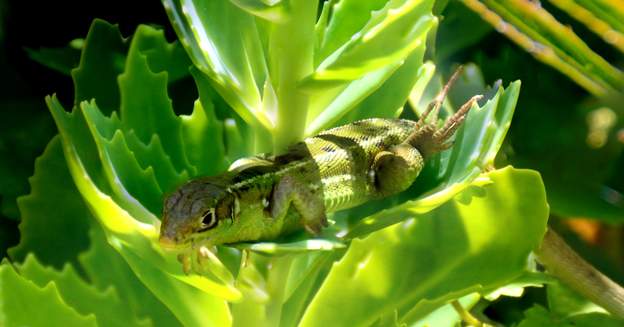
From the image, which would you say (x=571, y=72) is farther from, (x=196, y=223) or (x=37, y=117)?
(x=37, y=117)

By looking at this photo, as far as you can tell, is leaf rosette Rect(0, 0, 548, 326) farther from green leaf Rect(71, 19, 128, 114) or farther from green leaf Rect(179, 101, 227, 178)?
green leaf Rect(71, 19, 128, 114)

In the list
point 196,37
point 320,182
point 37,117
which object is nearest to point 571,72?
point 320,182

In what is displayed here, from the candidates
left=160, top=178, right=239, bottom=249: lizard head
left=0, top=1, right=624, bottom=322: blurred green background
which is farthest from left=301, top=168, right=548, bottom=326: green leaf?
left=0, top=1, right=624, bottom=322: blurred green background

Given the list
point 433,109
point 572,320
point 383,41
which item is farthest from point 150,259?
point 572,320

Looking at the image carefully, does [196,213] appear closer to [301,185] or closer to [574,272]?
[301,185]

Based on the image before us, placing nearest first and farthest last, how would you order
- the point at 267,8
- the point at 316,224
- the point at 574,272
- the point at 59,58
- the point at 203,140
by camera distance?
the point at 267,8 < the point at 316,224 < the point at 203,140 < the point at 574,272 < the point at 59,58

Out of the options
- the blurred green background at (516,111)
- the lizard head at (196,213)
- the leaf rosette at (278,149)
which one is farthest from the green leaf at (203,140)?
the blurred green background at (516,111)
